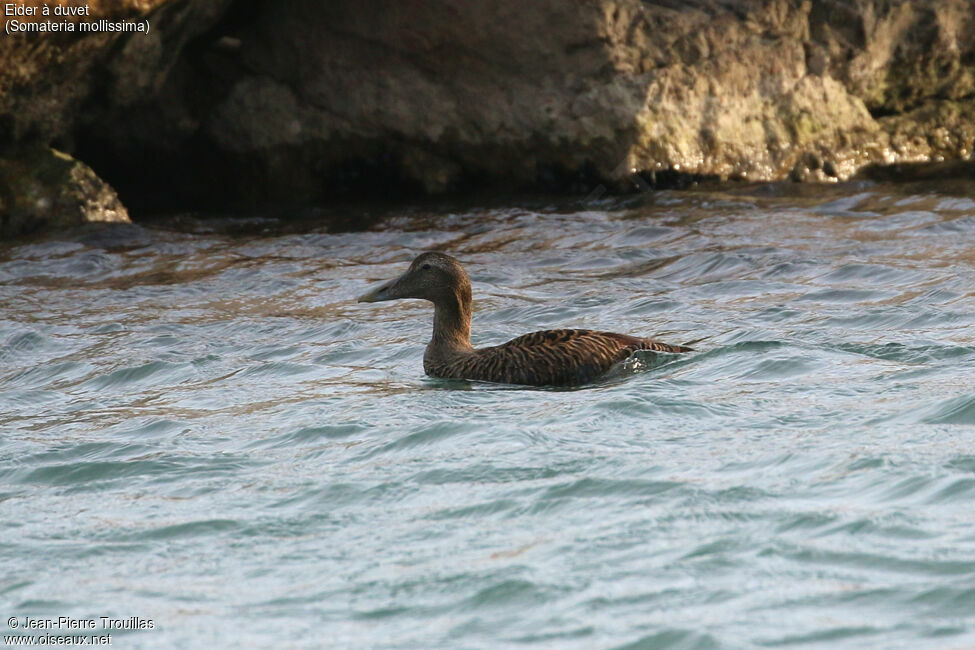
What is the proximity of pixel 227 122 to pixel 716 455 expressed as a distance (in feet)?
32.1

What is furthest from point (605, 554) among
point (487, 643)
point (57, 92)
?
point (57, 92)

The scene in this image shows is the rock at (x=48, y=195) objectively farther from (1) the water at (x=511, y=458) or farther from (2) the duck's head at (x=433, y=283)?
(2) the duck's head at (x=433, y=283)

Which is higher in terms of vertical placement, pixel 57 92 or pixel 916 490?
pixel 57 92

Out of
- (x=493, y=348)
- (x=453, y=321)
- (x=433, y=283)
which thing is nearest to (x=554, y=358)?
(x=493, y=348)

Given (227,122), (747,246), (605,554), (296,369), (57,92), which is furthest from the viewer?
(227,122)

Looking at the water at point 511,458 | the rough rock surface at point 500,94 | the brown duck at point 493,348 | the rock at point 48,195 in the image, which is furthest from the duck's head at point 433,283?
the rough rock surface at point 500,94

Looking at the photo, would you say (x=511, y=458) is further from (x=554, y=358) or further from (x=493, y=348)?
(x=493, y=348)

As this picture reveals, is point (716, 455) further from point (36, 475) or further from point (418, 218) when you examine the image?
point (418, 218)

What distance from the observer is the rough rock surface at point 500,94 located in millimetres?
12984

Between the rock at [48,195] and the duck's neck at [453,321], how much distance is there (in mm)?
5463

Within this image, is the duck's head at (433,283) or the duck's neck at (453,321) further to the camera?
the duck's head at (433,283)

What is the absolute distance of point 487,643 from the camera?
3.82 metres

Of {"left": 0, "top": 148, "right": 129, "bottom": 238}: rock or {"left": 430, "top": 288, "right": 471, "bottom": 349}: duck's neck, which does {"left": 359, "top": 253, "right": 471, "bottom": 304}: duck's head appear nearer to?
{"left": 430, "top": 288, "right": 471, "bottom": 349}: duck's neck

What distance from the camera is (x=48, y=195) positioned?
480 inches
